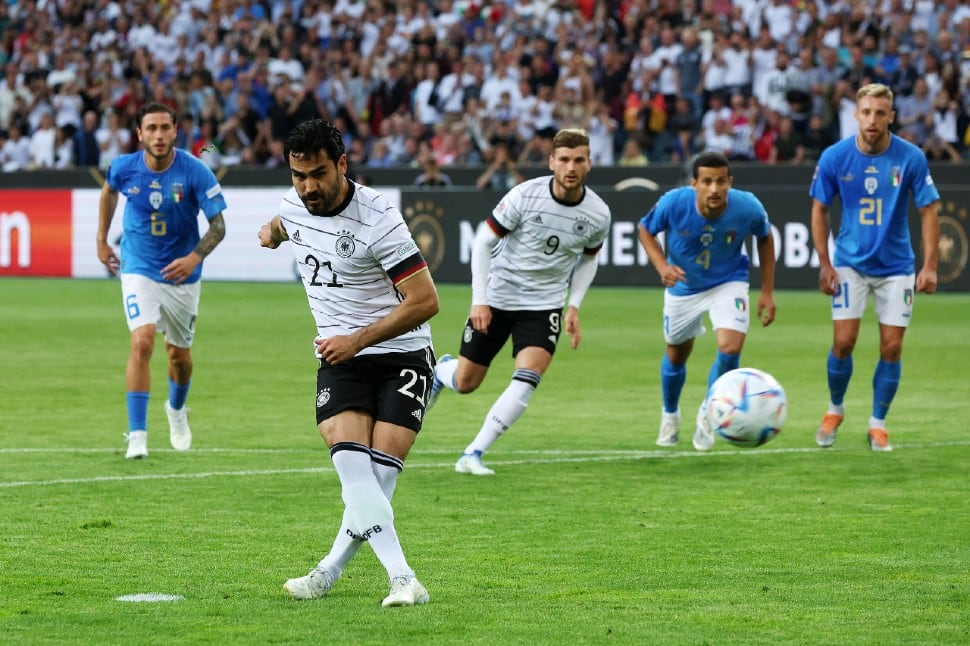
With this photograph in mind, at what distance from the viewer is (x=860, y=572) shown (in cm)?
677

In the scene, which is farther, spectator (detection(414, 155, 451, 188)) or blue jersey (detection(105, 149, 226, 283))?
spectator (detection(414, 155, 451, 188))

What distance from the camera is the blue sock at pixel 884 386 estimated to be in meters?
10.9

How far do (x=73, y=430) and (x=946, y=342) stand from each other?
10.2m

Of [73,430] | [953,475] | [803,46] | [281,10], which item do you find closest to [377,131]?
[281,10]

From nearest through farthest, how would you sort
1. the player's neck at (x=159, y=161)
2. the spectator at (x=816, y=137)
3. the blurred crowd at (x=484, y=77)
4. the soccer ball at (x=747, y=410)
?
the soccer ball at (x=747, y=410), the player's neck at (x=159, y=161), the spectator at (x=816, y=137), the blurred crowd at (x=484, y=77)

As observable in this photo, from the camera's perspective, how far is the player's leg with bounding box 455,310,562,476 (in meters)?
9.93

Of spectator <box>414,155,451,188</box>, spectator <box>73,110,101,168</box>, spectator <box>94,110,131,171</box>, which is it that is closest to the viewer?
spectator <box>414,155,451,188</box>

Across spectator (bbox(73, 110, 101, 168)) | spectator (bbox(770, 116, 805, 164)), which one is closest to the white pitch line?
spectator (bbox(770, 116, 805, 164))

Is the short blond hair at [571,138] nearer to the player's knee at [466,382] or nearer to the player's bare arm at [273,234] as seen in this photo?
the player's knee at [466,382]

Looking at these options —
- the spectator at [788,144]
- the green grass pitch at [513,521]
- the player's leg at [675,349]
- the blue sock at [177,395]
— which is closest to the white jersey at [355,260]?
the green grass pitch at [513,521]

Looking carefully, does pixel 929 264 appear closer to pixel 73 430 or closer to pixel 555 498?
pixel 555 498

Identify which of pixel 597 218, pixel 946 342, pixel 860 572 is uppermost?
pixel 597 218

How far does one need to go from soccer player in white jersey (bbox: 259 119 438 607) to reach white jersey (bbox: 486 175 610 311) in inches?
146

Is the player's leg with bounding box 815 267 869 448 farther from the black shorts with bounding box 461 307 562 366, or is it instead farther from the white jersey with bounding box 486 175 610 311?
the black shorts with bounding box 461 307 562 366
